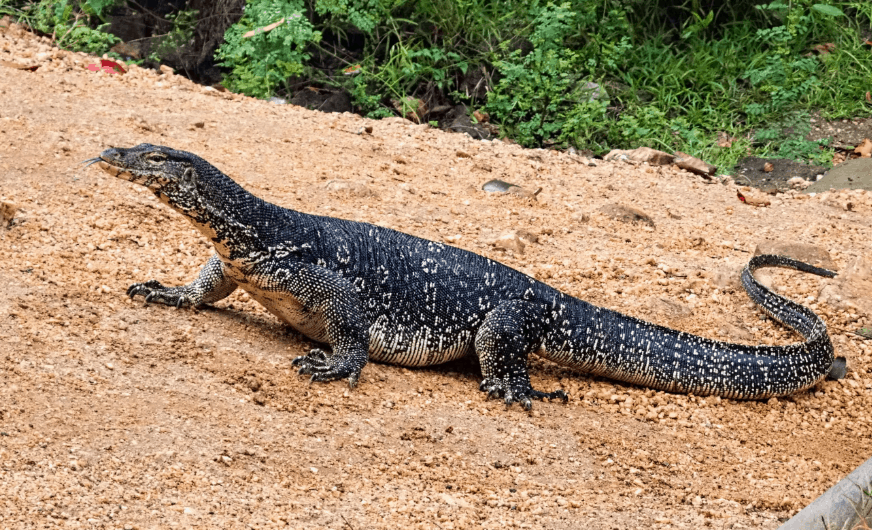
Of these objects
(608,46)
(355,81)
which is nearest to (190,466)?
(355,81)

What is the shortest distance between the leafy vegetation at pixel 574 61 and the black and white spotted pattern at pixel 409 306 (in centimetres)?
543

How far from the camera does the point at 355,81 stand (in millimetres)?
11133

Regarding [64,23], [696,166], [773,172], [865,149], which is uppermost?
[64,23]

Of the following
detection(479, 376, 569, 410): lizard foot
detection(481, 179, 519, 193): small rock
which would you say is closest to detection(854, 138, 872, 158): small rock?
detection(481, 179, 519, 193): small rock

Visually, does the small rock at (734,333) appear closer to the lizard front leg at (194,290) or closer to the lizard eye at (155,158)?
the lizard front leg at (194,290)

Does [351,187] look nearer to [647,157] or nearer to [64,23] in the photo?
[647,157]

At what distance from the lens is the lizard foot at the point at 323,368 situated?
4.96 m

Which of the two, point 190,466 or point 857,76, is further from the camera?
point 857,76

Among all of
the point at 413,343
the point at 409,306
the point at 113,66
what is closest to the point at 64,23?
the point at 113,66

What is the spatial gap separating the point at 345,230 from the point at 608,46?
712cm

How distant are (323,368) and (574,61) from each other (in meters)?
7.12

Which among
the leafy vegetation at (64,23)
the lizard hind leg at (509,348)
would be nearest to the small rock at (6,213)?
the lizard hind leg at (509,348)

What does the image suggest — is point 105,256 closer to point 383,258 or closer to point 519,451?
point 383,258

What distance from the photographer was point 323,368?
4977 millimetres
